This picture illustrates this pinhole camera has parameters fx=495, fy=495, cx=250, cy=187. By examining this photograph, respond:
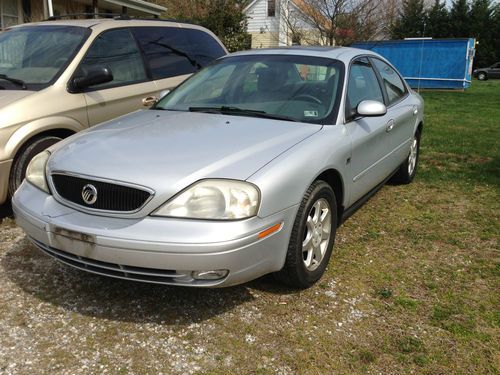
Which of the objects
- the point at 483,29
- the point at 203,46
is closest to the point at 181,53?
the point at 203,46

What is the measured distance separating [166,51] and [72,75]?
150 cm

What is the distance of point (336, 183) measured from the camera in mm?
3578

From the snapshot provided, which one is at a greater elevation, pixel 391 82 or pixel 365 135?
pixel 391 82

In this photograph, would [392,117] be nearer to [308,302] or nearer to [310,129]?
[310,129]

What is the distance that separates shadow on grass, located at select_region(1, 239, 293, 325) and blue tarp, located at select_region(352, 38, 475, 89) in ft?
70.0

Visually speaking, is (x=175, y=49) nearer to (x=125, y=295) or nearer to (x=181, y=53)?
(x=181, y=53)

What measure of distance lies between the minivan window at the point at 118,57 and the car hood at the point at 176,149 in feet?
5.21

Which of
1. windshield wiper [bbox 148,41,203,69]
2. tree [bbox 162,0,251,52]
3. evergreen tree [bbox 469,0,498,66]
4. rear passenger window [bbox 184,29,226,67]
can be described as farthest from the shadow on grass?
evergreen tree [bbox 469,0,498,66]

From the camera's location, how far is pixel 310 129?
337cm

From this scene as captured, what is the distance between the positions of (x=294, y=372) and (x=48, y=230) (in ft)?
5.14

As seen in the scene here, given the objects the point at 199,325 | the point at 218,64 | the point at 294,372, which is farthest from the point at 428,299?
the point at 218,64

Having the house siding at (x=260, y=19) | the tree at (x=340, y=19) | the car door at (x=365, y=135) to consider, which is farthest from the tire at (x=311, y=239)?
the house siding at (x=260, y=19)

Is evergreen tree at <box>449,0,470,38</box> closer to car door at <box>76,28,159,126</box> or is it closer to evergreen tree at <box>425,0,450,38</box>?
evergreen tree at <box>425,0,450,38</box>

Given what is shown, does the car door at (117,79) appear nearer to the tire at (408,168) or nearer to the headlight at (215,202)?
the headlight at (215,202)
